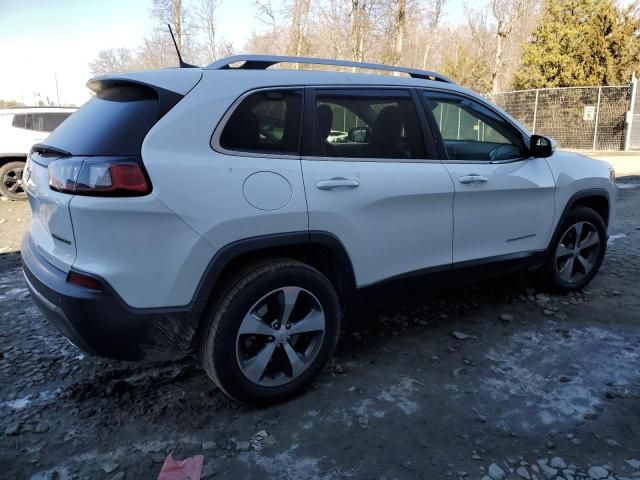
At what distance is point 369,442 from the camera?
252cm

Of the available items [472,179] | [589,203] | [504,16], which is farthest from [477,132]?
[504,16]

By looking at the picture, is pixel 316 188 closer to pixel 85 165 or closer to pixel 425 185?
pixel 425 185

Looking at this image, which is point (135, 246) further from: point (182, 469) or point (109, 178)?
point (182, 469)

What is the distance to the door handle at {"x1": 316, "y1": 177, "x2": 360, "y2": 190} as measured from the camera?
273cm

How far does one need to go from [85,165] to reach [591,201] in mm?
3956

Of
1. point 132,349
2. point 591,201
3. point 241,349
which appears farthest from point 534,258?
point 132,349

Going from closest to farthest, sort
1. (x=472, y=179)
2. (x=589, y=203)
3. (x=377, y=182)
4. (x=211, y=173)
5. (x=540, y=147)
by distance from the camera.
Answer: (x=211, y=173) → (x=377, y=182) → (x=472, y=179) → (x=540, y=147) → (x=589, y=203)

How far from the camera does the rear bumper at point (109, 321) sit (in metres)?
2.31

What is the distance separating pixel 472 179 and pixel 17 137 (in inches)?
366

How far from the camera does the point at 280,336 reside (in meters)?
2.73

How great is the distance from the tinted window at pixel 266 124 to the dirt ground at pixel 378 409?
1387 millimetres

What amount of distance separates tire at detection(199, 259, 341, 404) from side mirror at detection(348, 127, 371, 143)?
0.84 meters

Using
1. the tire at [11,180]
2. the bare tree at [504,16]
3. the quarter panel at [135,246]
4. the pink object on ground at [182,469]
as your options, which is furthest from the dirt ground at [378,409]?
the bare tree at [504,16]

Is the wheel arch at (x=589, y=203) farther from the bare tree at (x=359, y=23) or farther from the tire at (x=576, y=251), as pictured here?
the bare tree at (x=359, y=23)
